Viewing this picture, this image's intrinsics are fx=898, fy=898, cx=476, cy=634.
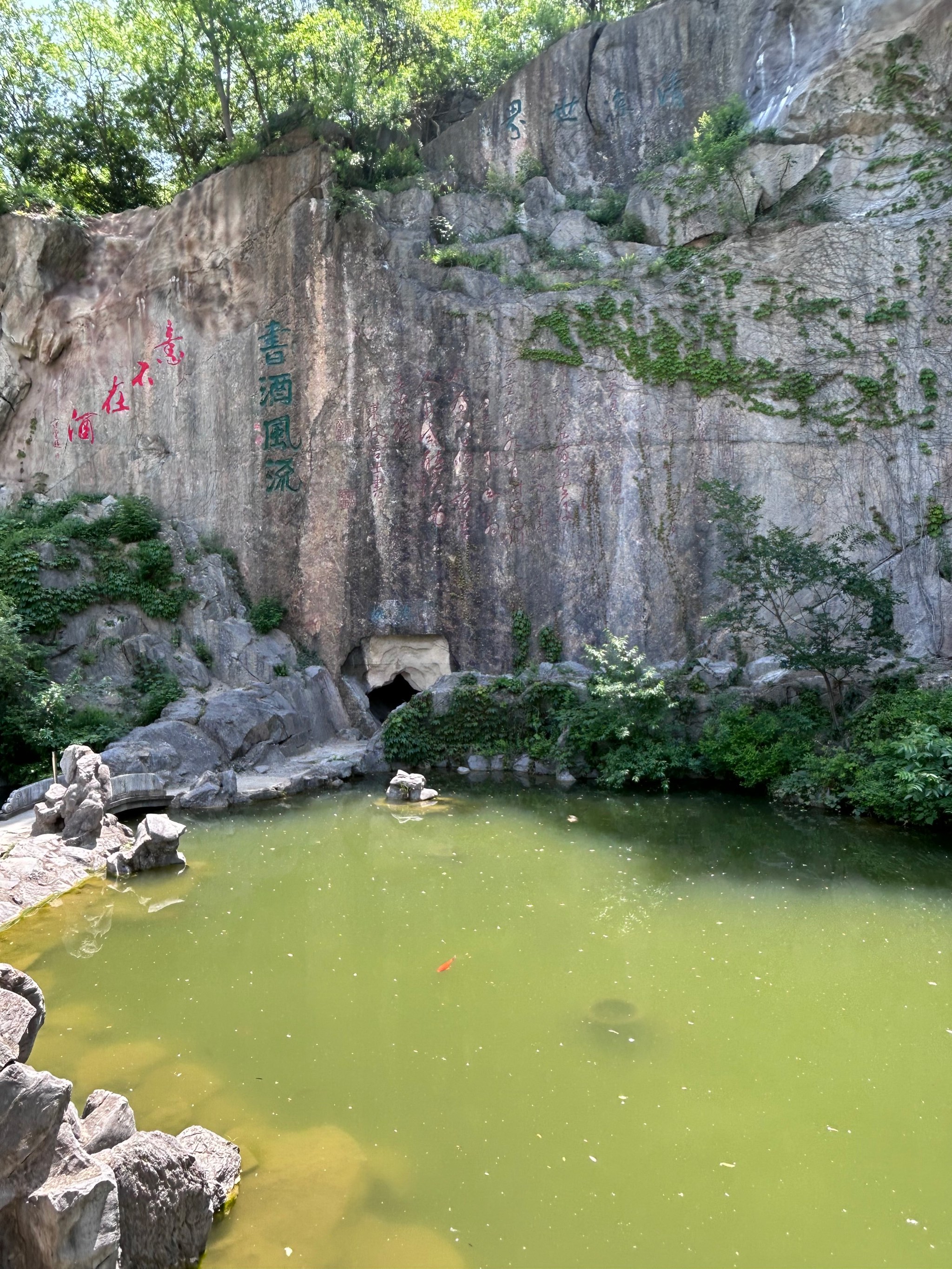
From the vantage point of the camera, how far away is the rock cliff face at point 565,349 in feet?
48.7

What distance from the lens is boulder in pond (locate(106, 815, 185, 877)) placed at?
29.3ft

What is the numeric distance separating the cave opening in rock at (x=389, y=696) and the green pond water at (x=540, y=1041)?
801cm

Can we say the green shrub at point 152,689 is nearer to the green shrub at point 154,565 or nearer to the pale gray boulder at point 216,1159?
the green shrub at point 154,565

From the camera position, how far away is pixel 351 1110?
475 centimetres

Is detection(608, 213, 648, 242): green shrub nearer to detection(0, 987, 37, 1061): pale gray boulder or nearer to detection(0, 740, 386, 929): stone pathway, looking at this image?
detection(0, 740, 386, 929): stone pathway

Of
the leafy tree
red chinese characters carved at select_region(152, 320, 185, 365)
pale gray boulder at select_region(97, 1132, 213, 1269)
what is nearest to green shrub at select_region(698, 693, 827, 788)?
the leafy tree

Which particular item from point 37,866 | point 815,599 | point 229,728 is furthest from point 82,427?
point 815,599

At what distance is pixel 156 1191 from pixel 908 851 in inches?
312

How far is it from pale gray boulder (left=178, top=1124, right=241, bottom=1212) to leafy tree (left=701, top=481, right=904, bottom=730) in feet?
31.4

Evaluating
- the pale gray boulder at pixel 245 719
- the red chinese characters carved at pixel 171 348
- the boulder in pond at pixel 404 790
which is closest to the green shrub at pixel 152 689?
the pale gray boulder at pixel 245 719

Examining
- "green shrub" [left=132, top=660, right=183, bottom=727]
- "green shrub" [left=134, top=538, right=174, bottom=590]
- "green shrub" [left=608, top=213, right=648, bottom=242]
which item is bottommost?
"green shrub" [left=132, top=660, right=183, bottom=727]

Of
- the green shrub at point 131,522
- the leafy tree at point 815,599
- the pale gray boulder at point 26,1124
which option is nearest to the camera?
the pale gray boulder at point 26,1124

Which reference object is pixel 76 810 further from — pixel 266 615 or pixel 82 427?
pixel 82 427

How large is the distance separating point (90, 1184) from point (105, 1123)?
802 millimetres
